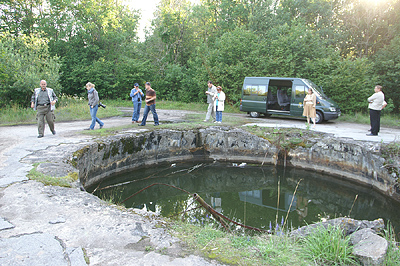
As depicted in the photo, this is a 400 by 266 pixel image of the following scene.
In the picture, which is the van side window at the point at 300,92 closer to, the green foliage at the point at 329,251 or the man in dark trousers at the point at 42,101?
the man in dark trousers at the point at 42,101

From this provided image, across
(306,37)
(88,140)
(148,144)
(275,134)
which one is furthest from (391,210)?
(306,37)

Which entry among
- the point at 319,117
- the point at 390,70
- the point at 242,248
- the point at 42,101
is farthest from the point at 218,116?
the point at 390,70

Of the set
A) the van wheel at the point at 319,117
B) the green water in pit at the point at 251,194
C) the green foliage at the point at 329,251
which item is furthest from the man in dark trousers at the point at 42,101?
the van wheel at the point at 319,117

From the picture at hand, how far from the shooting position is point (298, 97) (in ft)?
44.2

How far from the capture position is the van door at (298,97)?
13.3m

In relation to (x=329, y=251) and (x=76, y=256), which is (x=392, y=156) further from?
(x=76, y=256)

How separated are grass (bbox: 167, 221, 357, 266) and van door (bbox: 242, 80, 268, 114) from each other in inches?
473

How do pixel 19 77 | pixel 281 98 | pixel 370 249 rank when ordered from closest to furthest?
pixel 370 249
pixel 281 98
pixel 19 77

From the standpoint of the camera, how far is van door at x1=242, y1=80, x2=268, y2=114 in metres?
14.6

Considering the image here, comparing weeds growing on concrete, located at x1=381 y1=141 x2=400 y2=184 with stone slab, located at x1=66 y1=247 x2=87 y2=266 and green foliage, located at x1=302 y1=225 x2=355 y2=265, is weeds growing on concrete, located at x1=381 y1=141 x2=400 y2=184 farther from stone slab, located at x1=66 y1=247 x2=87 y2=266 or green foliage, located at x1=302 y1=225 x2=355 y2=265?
stone slab, located at x1=66 y1=247 x2=87 y2=266

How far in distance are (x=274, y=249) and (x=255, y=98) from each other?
12.7 m

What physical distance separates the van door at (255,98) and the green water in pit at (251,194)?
527 cm

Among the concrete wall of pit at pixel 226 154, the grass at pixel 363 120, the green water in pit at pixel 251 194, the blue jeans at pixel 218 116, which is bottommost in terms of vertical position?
the green water in pit at pixel 251 194

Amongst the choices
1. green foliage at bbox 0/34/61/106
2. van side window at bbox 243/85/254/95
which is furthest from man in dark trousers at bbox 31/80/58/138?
van side window at bbox 243/85/254/95
